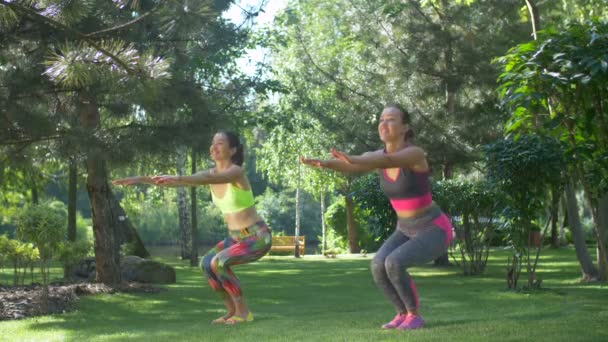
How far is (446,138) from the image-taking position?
19.8 meters

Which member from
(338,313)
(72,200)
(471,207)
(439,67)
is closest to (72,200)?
(72,200)

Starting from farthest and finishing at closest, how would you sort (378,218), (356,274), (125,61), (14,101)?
(356,274), (378,218), (14,101), (125,61)

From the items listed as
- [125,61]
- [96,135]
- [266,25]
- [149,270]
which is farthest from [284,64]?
[125,61]

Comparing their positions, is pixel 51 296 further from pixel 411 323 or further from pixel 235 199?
pixel 411 323

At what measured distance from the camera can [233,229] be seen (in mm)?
8461

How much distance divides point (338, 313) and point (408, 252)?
316cm

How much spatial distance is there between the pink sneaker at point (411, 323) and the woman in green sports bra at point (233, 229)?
6.08 ft

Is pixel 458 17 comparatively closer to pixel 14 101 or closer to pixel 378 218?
pixel 378 218

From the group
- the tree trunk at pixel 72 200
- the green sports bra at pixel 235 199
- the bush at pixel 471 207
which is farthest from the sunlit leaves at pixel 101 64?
the tree trunk at pixel 72 200

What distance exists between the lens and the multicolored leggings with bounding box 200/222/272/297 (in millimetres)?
8266

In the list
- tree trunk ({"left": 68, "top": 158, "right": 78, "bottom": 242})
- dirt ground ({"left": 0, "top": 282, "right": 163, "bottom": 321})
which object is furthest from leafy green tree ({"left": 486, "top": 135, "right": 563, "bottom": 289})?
tree trunk ({"left": 68, "top": 158, "right": 78, "bottom": 242})

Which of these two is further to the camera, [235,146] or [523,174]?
[523,174]

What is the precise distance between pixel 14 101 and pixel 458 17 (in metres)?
11.9

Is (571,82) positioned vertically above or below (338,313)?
above
